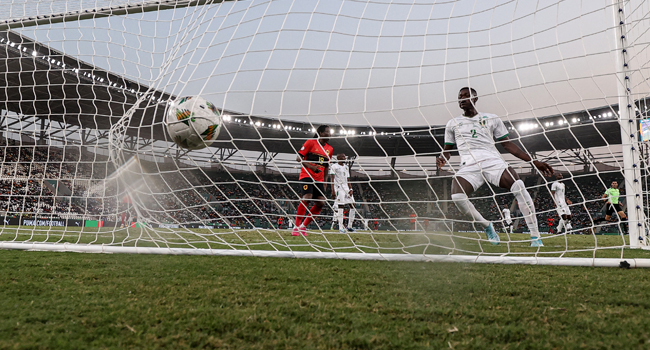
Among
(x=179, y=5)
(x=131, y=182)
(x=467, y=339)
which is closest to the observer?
(x=467, y=339)

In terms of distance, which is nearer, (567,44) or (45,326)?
(45,326)

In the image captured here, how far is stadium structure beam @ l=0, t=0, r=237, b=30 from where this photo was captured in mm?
4387

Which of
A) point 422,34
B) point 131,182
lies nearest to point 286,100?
point 422,34

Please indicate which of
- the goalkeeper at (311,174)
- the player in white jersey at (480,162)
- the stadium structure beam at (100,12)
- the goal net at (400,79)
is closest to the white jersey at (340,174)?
the goalkeeper at (311,174)

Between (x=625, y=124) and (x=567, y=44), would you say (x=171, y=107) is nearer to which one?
(x=567, y=44)

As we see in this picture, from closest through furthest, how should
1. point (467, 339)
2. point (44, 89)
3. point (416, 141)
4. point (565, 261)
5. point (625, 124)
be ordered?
1. point (467, 339)
2. point (565, 261)
3. point (625, 124)
4. point (44, 89)
5. point (416, 141)

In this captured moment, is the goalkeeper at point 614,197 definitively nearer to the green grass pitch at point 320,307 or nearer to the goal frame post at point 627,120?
the goal frame post at point 627,120

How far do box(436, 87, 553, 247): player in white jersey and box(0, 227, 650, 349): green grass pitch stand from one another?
1478mm

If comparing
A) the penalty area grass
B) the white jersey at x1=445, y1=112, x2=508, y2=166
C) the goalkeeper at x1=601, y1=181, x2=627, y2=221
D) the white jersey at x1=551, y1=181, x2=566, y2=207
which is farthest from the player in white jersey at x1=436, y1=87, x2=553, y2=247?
the white jersey at x1=551, y1=181, x2=566, y2=207

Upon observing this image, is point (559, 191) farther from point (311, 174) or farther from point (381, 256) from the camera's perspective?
point (381, 256)

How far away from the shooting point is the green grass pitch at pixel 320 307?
117cm

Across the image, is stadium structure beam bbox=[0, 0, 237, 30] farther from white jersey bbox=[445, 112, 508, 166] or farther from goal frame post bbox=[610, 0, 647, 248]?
goal frame post bbox=[610, 0, 647, 248]

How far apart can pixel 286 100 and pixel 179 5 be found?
221 centimetres

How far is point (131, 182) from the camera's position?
401 cm
